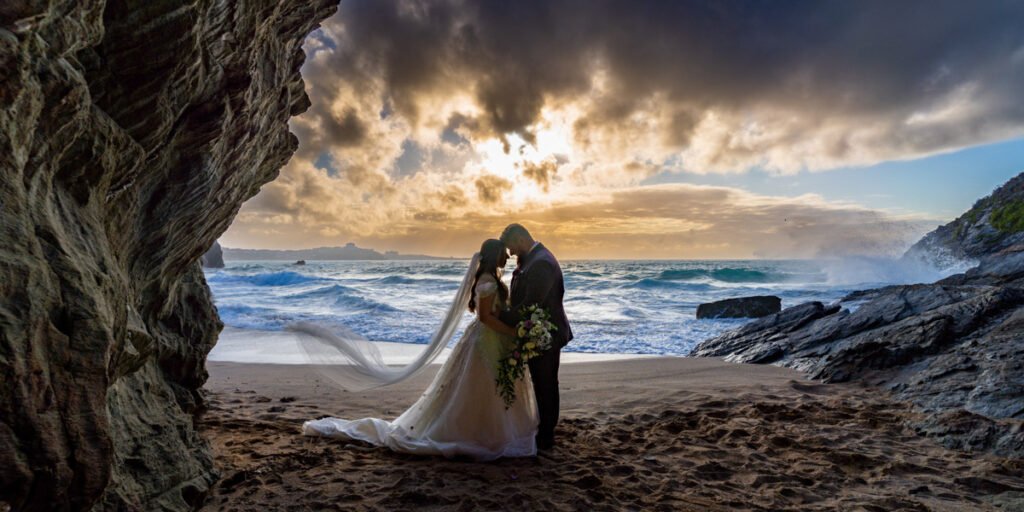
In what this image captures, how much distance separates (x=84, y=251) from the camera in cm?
238

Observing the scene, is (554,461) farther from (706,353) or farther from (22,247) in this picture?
(706,353)

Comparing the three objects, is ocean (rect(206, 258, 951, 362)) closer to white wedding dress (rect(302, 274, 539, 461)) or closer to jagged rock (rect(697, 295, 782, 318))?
jagged rock (rect(697, 295, 782, 318))

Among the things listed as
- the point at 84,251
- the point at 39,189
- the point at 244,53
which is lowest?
the point at 84,251

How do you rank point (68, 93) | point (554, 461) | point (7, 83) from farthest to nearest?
point (554, 461), point (68, 93), point (7, 83)

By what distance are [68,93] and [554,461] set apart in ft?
15.3

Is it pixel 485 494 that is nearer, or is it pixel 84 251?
pixel 84 251

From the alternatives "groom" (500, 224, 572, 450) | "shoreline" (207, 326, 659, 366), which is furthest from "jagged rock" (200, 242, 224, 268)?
"groom" (500, 224, 572, 450)

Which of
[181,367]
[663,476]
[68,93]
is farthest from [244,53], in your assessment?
[663,476]

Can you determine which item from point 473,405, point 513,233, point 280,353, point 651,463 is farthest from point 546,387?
point 280,353

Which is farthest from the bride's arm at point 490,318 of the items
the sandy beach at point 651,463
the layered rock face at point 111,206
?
the layered rock face at point 111,206

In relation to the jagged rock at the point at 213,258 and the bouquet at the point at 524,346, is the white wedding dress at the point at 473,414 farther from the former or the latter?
the jagged rock at the point at 213,258

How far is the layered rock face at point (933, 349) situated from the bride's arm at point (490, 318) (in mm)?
4834

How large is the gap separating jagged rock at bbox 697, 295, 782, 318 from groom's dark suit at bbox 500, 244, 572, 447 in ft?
48.8

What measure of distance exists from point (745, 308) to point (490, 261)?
52.2 feet
